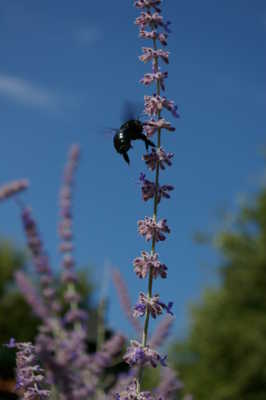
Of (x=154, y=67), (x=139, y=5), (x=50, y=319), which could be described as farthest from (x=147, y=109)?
(x=50, y=319)

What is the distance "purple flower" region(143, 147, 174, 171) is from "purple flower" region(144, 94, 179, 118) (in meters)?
0.10

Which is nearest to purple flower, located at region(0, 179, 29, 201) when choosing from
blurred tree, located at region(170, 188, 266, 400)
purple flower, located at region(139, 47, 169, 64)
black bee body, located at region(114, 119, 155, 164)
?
black bee body, located at region(114, 119, 155, 164)

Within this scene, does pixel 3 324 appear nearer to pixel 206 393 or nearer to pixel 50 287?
pixel 206 393

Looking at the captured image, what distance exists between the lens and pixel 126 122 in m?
2.13

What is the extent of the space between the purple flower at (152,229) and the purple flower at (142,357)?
0.75ft

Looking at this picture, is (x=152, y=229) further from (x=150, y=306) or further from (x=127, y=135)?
(x=127, y=135)

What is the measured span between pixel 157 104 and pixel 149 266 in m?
0.35

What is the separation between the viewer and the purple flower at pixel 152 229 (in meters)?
1.50

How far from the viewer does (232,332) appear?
28000mm

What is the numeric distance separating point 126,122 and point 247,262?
28.1 m

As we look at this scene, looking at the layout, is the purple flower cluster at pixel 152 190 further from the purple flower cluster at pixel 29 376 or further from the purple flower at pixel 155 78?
the purple flower cluster at pixel 29 376

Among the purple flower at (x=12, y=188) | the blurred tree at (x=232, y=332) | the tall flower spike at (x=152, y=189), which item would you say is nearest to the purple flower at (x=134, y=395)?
the tall flower spike at (x=152, y=189)

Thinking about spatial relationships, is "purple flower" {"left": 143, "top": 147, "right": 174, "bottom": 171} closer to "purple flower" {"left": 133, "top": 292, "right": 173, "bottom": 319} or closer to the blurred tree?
"purple flower" {"left": 133, "top": 292, "right": 173, "bottom": 319}

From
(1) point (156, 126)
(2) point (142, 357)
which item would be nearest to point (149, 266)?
(2) point (142, 357)
